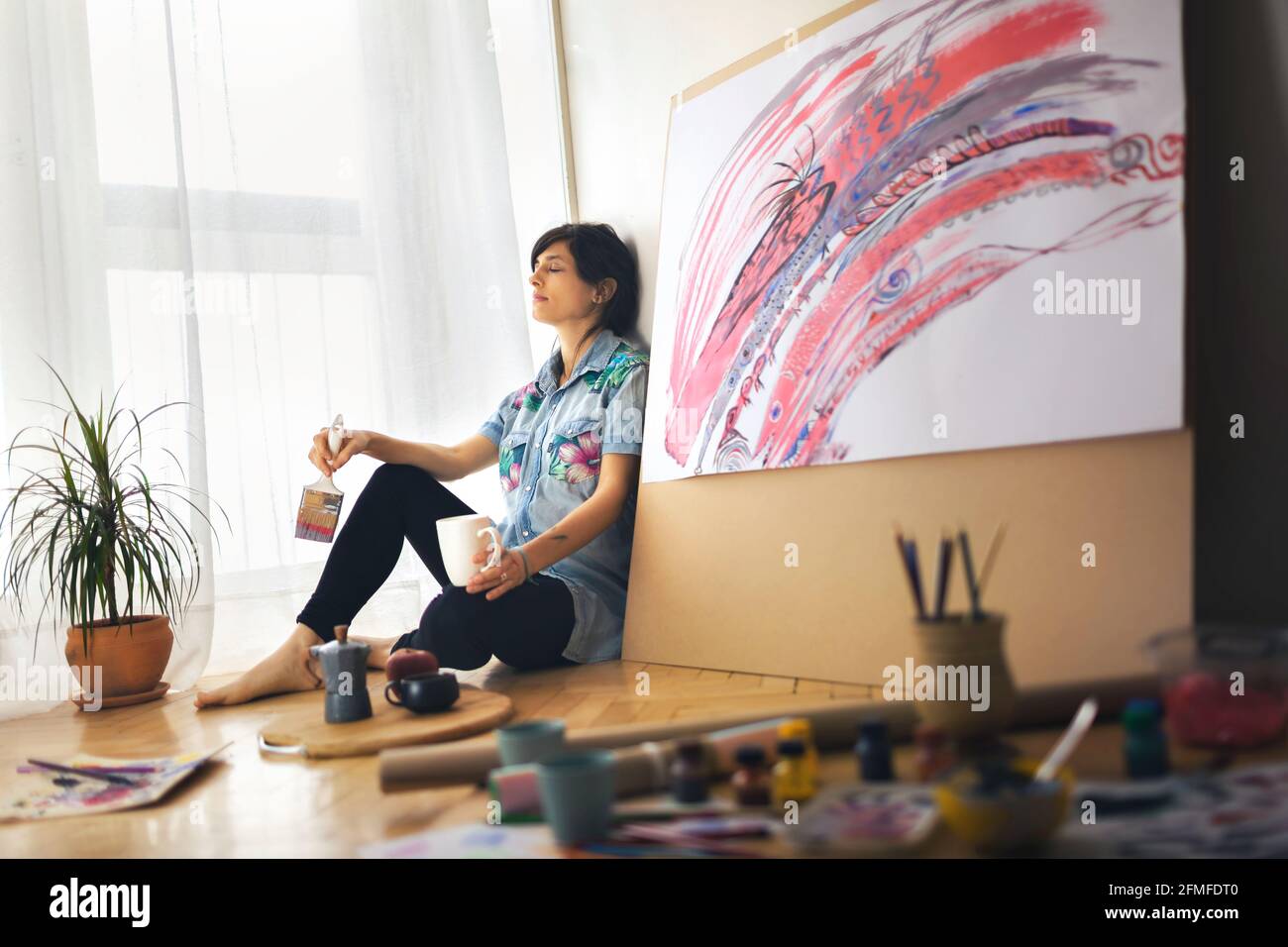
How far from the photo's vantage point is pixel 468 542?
2.11m

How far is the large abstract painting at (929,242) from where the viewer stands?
4.69 ft

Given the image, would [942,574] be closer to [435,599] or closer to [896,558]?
[896,558]

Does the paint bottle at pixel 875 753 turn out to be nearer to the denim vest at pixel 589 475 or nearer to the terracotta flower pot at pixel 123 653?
the denim vest at pixel 589 475

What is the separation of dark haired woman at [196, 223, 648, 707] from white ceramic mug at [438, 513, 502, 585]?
22 millimetres

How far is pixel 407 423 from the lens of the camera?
2822mm

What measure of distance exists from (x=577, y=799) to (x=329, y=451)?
1539 mm

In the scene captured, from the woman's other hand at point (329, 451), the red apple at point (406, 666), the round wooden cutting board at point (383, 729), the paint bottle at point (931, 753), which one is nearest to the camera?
the paint bottle at point (931, 753)

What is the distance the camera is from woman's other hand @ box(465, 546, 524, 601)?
82.4 inches

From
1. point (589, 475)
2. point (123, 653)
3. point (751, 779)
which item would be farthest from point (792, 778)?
point (123, 653)

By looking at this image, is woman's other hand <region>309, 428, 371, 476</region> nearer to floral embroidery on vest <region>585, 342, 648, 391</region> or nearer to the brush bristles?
the brush bristles

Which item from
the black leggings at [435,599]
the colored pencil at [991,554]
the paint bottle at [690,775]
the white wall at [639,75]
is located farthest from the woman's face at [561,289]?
the paint bottle at [690,775]

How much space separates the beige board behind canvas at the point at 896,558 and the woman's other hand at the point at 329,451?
2.25 feet
